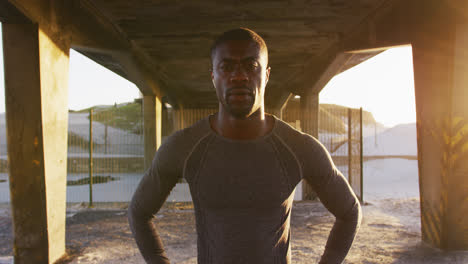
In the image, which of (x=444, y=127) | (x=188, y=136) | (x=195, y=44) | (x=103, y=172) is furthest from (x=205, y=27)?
(x=103, y=172)

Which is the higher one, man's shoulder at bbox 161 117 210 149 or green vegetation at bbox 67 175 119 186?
man's shoulder at bbox 161 117 210 149

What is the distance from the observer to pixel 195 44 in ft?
20.5

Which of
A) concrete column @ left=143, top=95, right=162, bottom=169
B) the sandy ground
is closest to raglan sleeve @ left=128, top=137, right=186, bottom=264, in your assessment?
the sandy ground

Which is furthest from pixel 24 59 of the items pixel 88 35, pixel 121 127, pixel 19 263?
pixel 121 127

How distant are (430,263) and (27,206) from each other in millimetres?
5225

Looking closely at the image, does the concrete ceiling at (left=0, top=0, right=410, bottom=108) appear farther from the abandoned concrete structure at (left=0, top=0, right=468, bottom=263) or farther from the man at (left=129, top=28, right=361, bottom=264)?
the man at (left=129, top=28, right=361, bottom=264)

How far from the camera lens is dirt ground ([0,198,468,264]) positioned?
14.1 feet

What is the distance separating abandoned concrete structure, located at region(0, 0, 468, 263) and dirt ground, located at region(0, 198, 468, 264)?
0.41 metres

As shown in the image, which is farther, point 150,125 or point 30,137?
point 150,125

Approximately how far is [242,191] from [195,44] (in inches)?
214

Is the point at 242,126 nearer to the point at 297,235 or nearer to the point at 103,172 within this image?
the point at 297,235

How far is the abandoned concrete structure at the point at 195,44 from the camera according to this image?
11.8 feet

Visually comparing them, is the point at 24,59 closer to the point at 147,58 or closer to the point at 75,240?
the point at 75,240

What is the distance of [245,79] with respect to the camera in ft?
4.05
